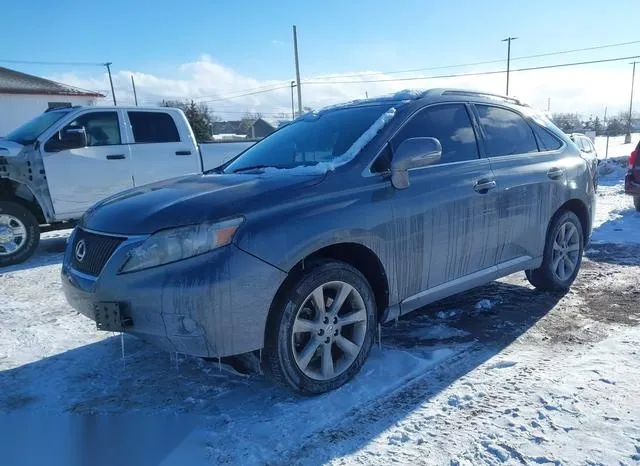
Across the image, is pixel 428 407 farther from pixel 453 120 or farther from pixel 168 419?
pixel 453 120

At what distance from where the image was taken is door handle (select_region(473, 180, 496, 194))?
3908mm

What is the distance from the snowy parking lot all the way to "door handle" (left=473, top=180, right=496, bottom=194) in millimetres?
1112

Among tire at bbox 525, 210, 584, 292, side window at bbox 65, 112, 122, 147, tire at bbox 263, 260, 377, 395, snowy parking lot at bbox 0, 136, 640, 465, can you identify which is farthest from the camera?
side window at bbox 65, 112, 122, 147

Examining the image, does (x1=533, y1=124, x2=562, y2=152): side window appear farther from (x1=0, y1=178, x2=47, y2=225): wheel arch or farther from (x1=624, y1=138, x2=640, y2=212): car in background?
(x1=0, y1=178, x2=47, y2=225): wheel arch

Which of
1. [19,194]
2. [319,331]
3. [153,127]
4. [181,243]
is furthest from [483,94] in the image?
[19,194]

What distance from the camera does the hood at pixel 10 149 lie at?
6.75 meters

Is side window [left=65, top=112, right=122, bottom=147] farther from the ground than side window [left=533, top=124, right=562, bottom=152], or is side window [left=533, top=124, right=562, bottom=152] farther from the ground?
side window [left=65, top=112, right=122, bottom=147]

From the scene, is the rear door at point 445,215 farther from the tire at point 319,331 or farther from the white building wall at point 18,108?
the white building wall at point 18,108

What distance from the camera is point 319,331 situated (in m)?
3.13

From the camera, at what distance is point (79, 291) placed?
308cm

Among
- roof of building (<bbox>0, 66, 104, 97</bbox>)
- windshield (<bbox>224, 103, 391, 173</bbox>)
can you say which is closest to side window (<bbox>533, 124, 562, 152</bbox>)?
windshield (<bbox>224, 103, 391, 173</bbox>)

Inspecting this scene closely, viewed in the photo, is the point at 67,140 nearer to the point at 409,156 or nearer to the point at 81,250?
the point at 81,250

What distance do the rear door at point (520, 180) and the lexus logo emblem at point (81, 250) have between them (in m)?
2.97

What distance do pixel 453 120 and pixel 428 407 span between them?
218 centimetres
